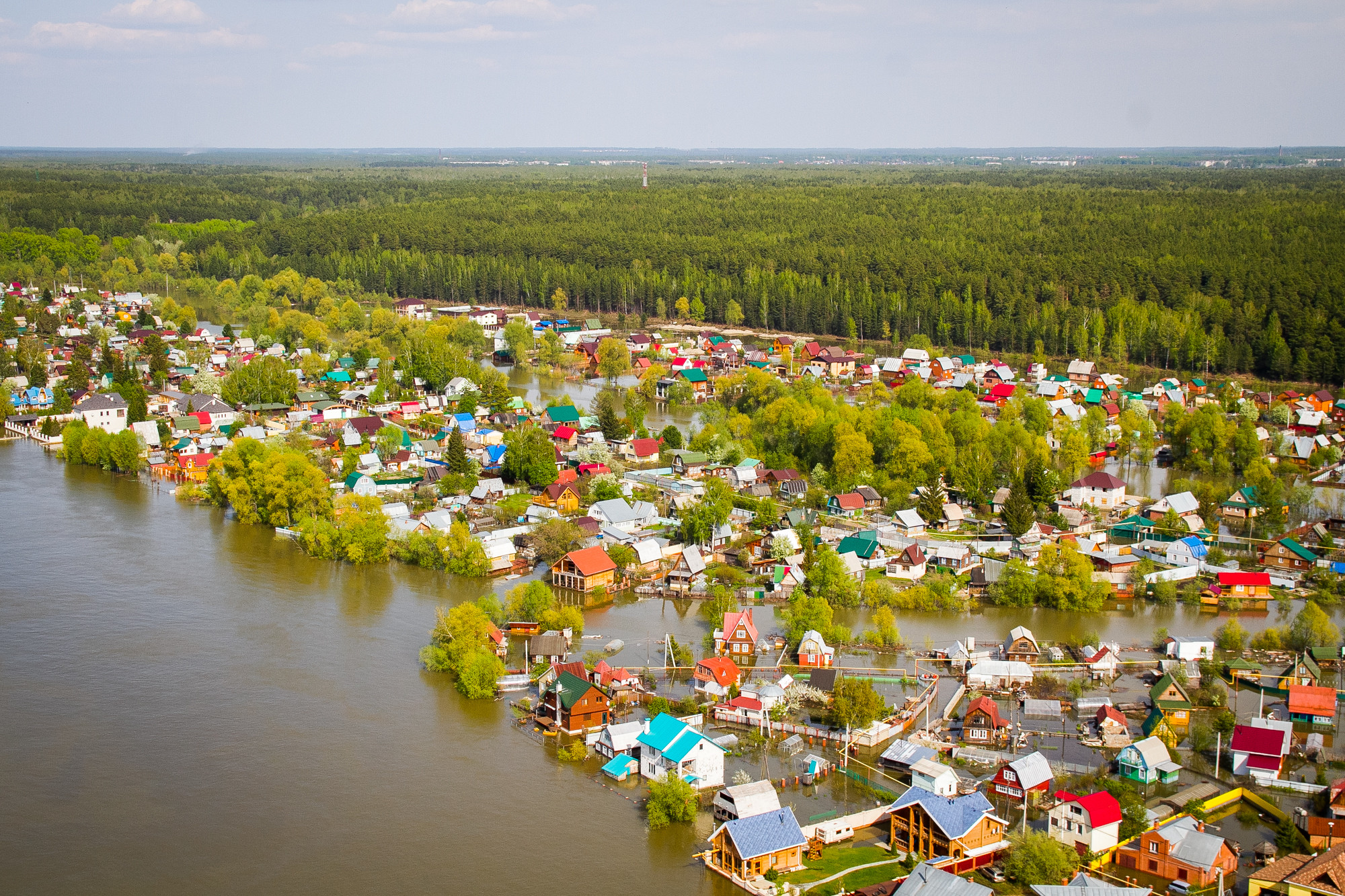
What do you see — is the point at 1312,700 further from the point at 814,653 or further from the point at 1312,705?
the point at 814,653

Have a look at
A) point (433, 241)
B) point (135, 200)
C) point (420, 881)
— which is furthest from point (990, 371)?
point (135, 200)

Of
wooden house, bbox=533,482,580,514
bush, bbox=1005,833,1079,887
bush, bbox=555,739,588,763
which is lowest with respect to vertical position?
bush, bbox=555,739,588,763

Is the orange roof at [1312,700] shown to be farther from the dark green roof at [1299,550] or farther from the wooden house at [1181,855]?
the dark green roof at [1299,550]

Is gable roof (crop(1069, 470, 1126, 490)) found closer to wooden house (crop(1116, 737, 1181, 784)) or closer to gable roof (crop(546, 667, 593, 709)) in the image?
wooden house (crop(1116, 737, 1181, 784))

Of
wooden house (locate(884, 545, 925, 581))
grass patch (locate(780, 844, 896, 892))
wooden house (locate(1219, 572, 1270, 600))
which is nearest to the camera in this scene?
grass patch (locate(780, 844, 896, 892))

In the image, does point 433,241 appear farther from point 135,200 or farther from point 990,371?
point 990,371

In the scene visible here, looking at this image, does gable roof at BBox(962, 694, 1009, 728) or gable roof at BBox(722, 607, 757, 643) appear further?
gable roof at BBox(722, 607, 757, 643)

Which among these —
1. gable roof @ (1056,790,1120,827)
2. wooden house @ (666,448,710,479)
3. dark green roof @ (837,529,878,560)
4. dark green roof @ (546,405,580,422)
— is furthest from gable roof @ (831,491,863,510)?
gable roof @ (1056,790,1120,827)
